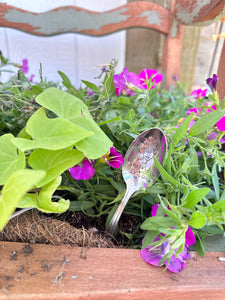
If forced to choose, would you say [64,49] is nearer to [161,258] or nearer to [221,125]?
[221,125]

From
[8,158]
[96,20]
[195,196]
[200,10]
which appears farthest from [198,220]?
[96,20]

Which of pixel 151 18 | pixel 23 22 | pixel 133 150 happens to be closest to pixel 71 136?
pixel 133 150

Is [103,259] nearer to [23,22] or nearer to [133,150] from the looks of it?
[133,150]

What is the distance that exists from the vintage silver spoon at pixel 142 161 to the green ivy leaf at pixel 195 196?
0.24 ft

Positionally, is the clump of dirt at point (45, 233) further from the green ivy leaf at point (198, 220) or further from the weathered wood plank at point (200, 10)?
the weathered wood plank at point (200, 10)

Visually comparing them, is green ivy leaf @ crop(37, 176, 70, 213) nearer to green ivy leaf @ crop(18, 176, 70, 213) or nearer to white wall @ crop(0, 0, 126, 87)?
green ivy leaf @ crop(18, 176, 70, 213)

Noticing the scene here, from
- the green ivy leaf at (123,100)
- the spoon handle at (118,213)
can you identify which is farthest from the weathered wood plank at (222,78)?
the spoon handle at (118,213)

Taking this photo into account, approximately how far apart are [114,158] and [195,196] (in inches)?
5.3

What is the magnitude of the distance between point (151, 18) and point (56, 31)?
351 millimetres

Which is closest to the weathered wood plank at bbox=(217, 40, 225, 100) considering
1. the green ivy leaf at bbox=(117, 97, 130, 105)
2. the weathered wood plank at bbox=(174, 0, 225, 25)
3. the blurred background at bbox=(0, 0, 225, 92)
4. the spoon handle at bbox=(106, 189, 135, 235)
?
the weathered wood plank at bbox=(174, 0, 225, 25)

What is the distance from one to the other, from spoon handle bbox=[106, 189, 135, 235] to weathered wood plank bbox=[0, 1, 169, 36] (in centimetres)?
69

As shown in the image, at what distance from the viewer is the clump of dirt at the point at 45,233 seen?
1.10ft

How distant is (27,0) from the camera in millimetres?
720

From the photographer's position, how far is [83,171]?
0.36 metres
